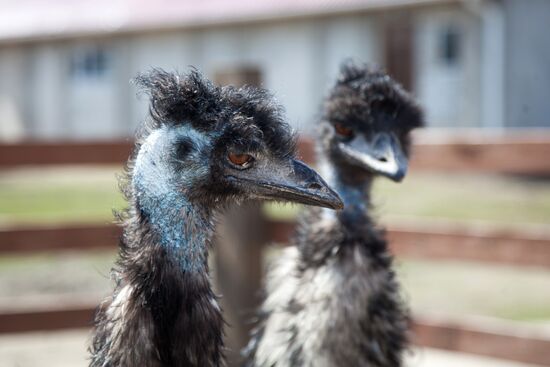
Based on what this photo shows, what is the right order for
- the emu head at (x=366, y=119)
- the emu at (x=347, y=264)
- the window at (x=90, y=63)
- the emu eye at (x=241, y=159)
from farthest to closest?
the window at (x=90, y=63)
the emu head at (x=366, y=119)
the emu at (x=347, y=264)
the emu eye at (x=241, y=159)

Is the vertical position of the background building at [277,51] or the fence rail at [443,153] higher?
the background building at [277,51]

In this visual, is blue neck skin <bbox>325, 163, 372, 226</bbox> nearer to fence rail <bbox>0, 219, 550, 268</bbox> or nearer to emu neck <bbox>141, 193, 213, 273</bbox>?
emu neck <bbox>141, 193, 213, 273</bbox>

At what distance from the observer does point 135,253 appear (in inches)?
91.4

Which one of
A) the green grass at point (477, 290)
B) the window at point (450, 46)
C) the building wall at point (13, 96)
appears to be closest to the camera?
the green grass at point (477, 290)

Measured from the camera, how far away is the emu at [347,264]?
3.11 m

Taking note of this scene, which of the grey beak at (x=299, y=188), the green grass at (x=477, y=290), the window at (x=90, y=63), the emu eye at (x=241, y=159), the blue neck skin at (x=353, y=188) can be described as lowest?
the green grass at (x=477, y=290)

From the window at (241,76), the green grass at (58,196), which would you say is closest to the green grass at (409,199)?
the green grass at (58,196)

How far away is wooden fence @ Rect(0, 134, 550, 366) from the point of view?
174 inches

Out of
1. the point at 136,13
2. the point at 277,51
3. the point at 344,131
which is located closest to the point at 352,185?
the point at 344,131

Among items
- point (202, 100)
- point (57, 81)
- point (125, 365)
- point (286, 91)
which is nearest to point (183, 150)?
point (202, 100)

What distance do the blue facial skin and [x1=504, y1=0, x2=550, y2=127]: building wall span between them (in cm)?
963

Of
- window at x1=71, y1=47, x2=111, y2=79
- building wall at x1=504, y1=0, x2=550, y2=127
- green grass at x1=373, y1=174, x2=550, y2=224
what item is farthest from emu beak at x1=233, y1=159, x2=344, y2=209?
window at x1=71, y1=47, x2=111, y2=79

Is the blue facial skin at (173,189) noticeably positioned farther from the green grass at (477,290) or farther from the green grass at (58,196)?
the green grass at (58,196)

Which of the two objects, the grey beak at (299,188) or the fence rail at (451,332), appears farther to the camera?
the fence rail at (451,332)
